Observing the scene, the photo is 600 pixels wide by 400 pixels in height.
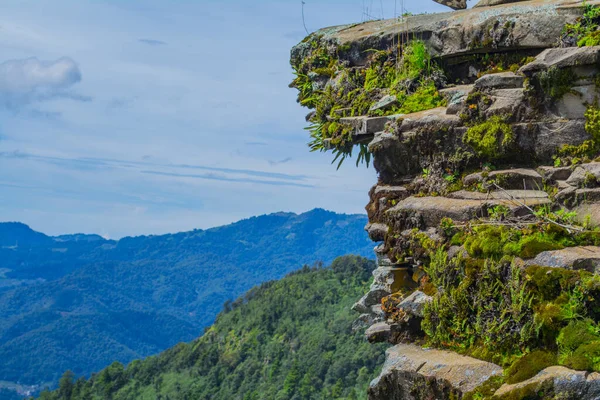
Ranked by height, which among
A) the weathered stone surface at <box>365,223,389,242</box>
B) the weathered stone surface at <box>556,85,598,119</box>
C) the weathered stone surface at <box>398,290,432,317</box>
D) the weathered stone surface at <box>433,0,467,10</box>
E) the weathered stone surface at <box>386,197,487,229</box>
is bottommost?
the weathered stone surface at <box>398,290,432,317</box>

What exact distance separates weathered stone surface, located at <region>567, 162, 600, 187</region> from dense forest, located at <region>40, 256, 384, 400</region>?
86821mm

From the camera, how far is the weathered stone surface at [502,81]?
961 centimetres

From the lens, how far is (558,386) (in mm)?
6352

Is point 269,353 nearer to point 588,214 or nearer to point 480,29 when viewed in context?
point 480,29

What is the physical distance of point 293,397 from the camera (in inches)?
3797

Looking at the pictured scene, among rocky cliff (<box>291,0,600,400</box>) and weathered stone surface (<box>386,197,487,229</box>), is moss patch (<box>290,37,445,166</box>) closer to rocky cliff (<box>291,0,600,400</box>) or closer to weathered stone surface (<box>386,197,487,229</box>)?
rocky cliff (<box>291,0,600,400</box>)

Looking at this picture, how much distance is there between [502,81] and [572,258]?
317 cm

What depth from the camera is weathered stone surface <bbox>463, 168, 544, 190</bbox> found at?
29.6 feet

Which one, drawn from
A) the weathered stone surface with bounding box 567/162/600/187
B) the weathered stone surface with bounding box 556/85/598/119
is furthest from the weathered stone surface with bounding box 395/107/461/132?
the weathered stone surface with bounding box 567/162/600/187

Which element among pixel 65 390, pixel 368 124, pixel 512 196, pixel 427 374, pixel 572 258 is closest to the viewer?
pixel 572 258

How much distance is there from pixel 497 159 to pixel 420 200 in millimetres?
1164

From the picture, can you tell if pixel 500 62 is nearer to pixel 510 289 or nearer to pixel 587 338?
pixel 510 289

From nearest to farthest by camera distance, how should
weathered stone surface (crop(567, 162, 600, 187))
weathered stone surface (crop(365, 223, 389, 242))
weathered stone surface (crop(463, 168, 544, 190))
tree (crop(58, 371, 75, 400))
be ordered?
weathered stone surface (crop(567, 162, 600, 187)) < weathered stone surface (crop(463, 168, 544, 190)) < weathered stone surface (crop(365, 223, 389, 242)) < tree (crop(58, 371, 75, 400))

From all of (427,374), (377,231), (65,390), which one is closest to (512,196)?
(377,231)
